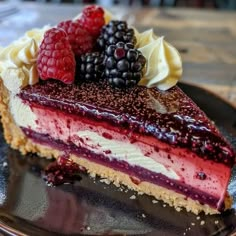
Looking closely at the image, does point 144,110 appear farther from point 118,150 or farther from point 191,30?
point 191,30

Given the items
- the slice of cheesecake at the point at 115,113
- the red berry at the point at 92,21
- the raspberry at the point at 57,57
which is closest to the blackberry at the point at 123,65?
the slice of cheesecake at the point at 115,113

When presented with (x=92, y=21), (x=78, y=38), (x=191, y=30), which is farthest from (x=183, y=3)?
(x=78, y=38)

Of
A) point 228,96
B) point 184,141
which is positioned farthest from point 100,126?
point 228,96

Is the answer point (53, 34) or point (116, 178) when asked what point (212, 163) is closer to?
point (116, 178)

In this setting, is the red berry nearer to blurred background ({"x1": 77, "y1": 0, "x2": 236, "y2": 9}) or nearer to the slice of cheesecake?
the slice of cheesecake

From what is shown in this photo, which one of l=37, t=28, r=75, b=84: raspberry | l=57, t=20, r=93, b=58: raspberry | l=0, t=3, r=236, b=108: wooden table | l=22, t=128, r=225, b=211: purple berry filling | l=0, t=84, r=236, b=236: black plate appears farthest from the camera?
l=0, t=3, r=236, b=108: wooden table

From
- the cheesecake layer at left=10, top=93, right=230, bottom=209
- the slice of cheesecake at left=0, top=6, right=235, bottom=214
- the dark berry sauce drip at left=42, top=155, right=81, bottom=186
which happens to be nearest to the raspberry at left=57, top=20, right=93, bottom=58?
the slice of cheesecake at left=0, top=6, right=235, bottom=214
